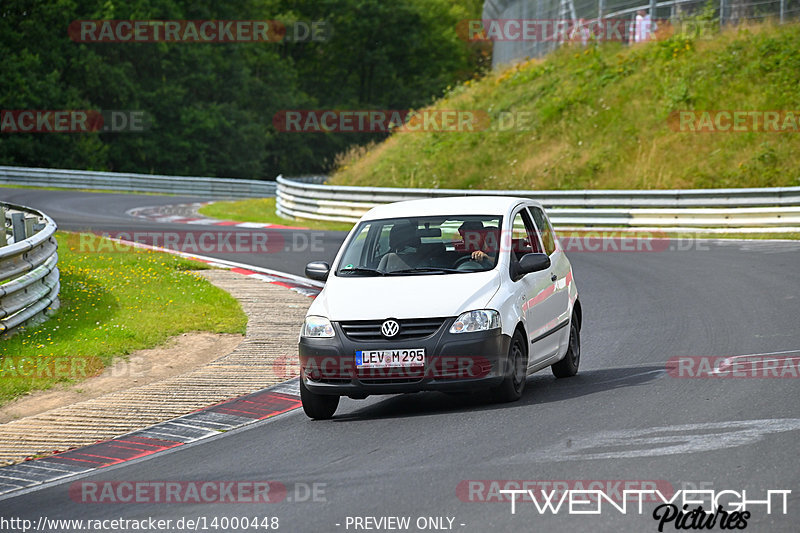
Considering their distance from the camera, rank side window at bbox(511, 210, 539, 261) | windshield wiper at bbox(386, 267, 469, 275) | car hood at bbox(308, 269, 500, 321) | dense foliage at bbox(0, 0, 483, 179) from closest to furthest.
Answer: car hood at bbox(308, 269, 500, 321), windshield wiper at bbox(386, 267, 469, 275), side window at bbox(511, 210, 539, 261), dense foliage at bbox(0, 0, 483, 179)

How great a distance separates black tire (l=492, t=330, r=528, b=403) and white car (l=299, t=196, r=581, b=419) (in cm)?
1

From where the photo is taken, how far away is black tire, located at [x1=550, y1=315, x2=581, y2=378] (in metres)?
10.4

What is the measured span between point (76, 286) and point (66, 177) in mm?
33178

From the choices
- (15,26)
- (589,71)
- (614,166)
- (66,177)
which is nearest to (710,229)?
(614,166)

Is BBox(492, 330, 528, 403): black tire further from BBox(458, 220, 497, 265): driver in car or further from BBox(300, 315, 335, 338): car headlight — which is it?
BBox(300, 315, 335, 338): car headlight

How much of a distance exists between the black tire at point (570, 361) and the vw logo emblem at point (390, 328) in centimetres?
240

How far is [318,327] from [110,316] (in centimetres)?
586

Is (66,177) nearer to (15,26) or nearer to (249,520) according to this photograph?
(15,26)

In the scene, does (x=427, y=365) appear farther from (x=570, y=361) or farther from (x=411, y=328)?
(x=570, y=361)

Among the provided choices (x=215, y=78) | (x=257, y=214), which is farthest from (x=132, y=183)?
(x=215, y=78)

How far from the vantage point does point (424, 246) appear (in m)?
9.71

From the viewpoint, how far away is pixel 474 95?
128 feet

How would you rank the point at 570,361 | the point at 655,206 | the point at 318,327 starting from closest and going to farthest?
1. the point at 318,327
2. the point at 570,361
3. the point at 655,206

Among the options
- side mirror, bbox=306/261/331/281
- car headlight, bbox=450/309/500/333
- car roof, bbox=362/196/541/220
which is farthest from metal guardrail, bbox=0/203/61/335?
car headlight, bbox=450/309/500/333
